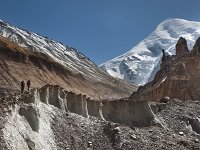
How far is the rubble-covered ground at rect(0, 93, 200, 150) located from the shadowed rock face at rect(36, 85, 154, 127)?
70 cm

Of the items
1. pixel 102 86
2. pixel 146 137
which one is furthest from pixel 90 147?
pixel 102 86

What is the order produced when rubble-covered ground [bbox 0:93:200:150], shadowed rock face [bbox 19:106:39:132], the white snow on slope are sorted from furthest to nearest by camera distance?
the white snow on slope < shadowed rock face [bbox 19:106:39:132] < rubble-covered ground [bbox 0:93:200:150]

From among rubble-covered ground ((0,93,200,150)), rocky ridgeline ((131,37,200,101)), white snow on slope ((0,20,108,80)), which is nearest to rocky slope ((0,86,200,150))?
rubble-covered ground ((0,93,200,150))

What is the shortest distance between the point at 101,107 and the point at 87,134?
A: 17.7 ft

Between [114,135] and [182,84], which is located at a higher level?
[182,84]

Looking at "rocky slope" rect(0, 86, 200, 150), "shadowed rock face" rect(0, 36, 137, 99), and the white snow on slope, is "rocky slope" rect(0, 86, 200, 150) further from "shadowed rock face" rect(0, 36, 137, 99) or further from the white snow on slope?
the white snow on slope

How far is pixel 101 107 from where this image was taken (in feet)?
102

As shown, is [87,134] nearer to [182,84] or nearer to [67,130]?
[67,130]

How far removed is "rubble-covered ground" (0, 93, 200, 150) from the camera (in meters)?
20.6

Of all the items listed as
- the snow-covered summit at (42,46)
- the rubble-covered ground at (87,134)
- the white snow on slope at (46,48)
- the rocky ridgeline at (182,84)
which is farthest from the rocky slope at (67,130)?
the snow-covered summit at (42,46)

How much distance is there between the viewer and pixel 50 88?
2789 centimetres

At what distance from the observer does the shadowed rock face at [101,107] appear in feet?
91.4

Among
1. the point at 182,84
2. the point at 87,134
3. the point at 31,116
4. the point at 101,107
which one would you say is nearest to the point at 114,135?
the point at 87,134

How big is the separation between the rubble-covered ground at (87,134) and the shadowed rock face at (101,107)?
27.6 inches
